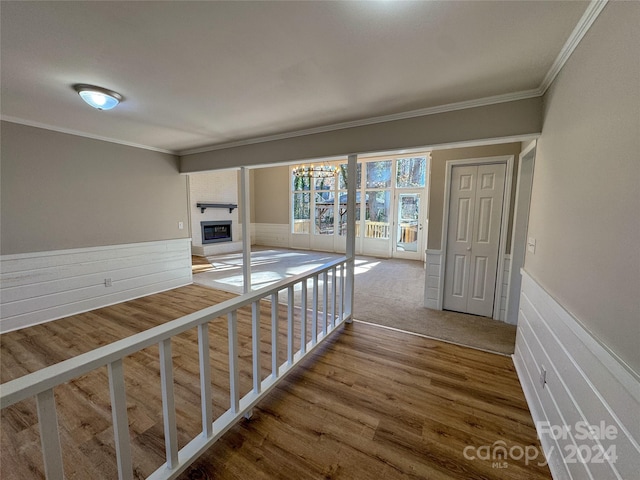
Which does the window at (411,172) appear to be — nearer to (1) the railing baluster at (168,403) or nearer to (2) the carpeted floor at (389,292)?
(2) the carpeted floor at (389,292)

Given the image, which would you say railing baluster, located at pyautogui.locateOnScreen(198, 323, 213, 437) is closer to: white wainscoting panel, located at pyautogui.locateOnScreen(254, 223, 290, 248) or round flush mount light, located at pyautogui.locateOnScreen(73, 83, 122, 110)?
round flush mount light, located at pyautogui.locateOnScreen(73, 83, 122, 110)

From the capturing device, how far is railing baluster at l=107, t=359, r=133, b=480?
3.21 ft

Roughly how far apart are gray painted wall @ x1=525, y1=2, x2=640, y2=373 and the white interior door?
145cm

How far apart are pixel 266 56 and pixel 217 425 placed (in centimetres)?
230

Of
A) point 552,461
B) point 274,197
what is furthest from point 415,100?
point 274,197

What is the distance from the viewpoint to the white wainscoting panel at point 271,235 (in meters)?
9.45

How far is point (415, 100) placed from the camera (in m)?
2.34

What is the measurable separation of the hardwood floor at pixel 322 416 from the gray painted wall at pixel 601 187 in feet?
3.08

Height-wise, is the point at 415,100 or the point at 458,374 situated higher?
the point at 415,100

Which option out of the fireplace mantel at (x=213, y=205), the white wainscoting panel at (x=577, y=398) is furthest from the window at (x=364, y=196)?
the white wainscoting panel at (x=577, y=398)

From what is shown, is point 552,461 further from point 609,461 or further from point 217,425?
point 217,425

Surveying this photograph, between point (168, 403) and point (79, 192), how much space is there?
3.56 metres

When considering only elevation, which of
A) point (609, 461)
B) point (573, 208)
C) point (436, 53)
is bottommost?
point (609, 461)

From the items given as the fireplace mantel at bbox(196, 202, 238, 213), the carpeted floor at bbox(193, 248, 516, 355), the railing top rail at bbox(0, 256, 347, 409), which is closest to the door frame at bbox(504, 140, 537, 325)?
the carpeted floor at bbox(193, 248, 516, 355)
